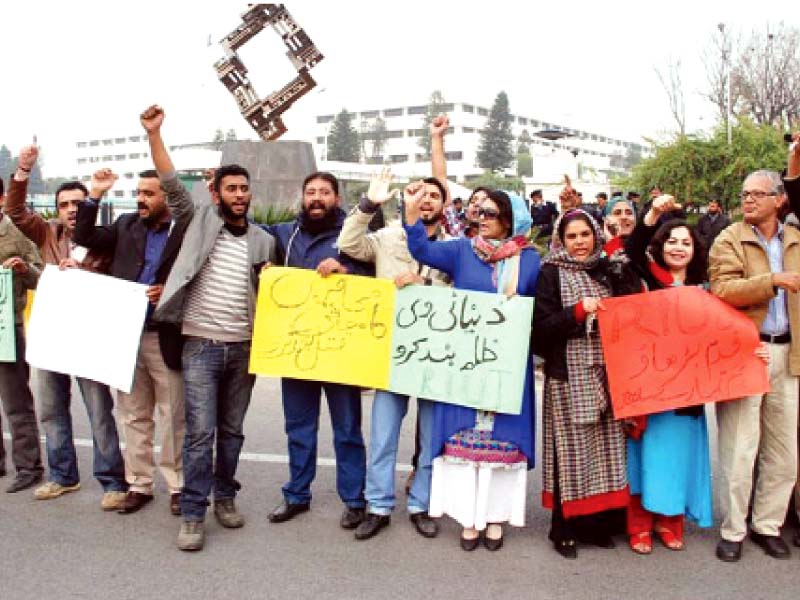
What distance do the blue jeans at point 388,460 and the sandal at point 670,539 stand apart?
122 cm

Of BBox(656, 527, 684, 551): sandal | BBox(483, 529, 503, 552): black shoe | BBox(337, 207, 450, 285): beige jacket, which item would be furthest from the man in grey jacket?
BBox(656, 527, 684, 551): sandal

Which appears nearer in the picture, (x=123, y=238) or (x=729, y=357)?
(x=729, y=357)

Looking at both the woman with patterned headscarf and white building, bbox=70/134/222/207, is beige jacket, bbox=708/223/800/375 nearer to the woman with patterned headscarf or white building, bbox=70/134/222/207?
the woman with patterned headscarf

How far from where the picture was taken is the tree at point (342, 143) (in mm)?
84188

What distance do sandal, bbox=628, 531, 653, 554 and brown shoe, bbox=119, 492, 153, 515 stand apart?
9.02ft

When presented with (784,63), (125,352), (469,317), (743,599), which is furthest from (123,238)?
(784,63)

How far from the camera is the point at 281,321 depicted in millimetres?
4398

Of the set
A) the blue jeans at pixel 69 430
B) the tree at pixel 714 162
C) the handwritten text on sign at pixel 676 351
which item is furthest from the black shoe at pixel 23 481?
the tree at pixel 714 162

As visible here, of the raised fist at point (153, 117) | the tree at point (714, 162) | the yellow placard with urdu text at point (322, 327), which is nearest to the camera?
the raised fist at point (153, 117)

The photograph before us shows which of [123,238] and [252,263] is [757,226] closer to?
[252,263]

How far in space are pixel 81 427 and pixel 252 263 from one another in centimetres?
310

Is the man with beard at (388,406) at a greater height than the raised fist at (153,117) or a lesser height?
lesser

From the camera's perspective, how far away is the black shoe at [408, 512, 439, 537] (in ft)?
14.1

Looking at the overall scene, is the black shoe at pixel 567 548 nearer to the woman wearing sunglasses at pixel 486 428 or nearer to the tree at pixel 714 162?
the woman wearing sunglasses at pixel 486 428
